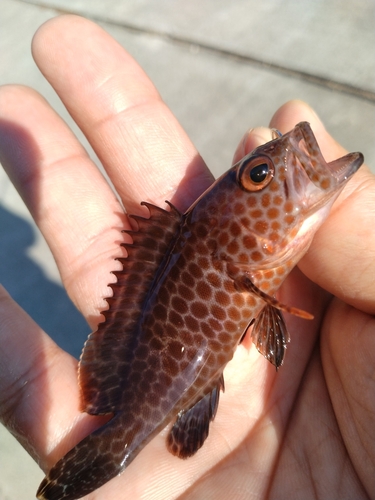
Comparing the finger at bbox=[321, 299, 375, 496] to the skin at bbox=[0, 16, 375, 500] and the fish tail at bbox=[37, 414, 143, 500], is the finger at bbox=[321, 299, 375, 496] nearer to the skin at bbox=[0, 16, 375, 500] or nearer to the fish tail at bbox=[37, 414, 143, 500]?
the skin at bbox=[0, 16, 375, 500]

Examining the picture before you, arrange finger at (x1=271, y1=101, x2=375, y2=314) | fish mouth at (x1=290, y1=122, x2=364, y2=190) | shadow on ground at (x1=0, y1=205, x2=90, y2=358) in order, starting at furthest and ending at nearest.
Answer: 1. shadow on ground at (x1=0, y1=205, x2=90, y2=358)
2. finger at (x1=271, y1=101, x2=375, y2=314)
3. fish mouth at (x1=290, y1=122, x2=364, y2=190)

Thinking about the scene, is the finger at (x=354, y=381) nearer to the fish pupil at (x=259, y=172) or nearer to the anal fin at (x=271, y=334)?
the anal fin at (x=271, y=334)

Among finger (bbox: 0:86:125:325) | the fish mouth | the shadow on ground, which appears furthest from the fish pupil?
the shadow on ground

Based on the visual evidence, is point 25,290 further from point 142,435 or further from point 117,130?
point 142,435

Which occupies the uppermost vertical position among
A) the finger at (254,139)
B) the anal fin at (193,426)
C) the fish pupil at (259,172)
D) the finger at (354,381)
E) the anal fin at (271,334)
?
the finger at (254,139)

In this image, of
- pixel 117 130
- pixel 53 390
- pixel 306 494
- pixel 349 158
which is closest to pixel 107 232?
pixel 117 130

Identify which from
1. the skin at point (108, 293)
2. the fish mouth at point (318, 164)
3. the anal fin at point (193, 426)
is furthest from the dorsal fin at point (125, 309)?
the fish mouth at point (318, 164)
